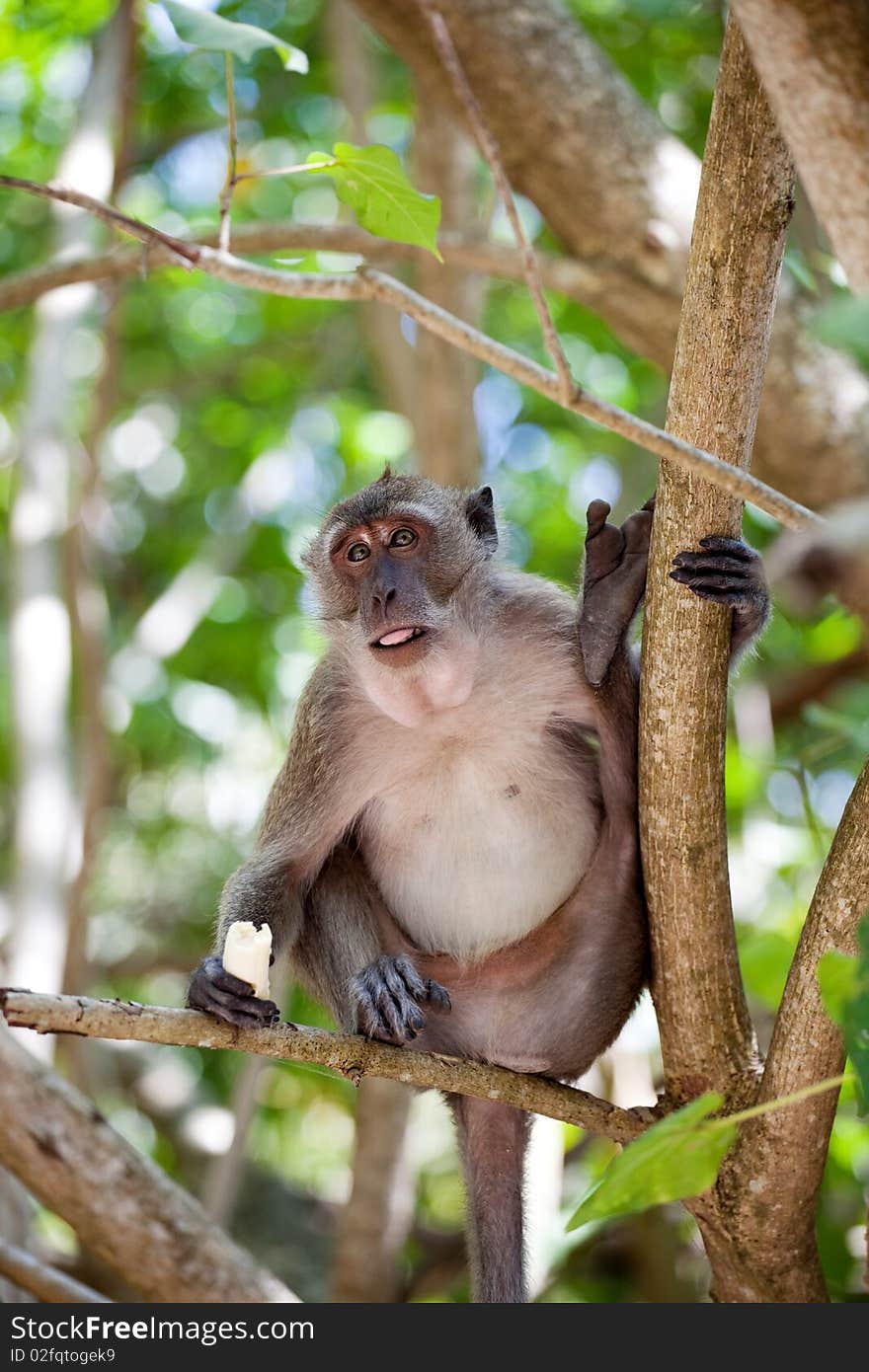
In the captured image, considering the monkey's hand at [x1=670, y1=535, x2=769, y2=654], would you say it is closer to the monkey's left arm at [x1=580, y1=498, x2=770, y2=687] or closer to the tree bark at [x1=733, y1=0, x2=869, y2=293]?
the monkey's left arm at [x1=580, y1=498, x2=770, y2=687]

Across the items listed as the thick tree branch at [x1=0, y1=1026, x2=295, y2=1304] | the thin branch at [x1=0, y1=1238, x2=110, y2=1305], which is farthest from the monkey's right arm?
the thin branch at [x1=0, y1=1238, x2=110, y2=1305]

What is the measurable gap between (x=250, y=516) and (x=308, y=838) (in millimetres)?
4585

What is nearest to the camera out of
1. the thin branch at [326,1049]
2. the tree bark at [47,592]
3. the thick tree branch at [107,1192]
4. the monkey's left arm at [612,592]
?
the thin branch at [326,1049]

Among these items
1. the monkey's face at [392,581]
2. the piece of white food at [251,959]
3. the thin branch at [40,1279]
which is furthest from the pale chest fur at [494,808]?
the thin branch at [40,1279]

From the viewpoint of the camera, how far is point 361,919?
4449 millimetres

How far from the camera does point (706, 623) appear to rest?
3.56 m

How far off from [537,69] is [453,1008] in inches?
139

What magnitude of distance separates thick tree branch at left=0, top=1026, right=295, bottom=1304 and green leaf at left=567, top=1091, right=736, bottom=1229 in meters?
2.71

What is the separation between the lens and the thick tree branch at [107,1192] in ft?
14.9

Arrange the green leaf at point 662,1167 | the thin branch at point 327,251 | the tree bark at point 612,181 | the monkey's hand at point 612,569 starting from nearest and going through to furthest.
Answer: the green leaf at point 662,1167
the monkey's hand at point 612,569
the thin branch at point 327,251
the tree bark at point 612,181

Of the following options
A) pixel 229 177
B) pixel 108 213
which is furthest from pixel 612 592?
pixel 108 213

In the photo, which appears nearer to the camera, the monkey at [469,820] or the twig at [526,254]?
the twig at [526,254]

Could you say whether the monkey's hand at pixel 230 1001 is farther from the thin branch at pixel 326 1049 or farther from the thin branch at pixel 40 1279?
the thin branch at pixel 40 1279

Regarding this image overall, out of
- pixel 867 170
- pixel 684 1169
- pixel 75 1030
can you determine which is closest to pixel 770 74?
pixel 867 170
